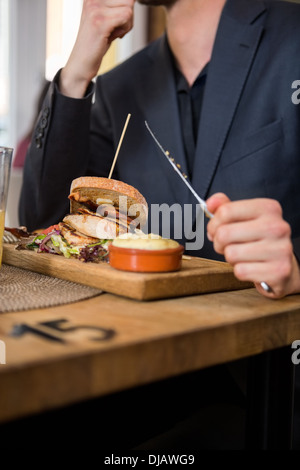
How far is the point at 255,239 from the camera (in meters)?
0.91

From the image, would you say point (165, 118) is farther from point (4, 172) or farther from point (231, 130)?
point (4, 172)

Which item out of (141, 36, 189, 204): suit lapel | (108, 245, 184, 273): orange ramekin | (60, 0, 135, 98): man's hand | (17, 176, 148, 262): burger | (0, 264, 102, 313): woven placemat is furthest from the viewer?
(141, 36, 189, 204): suit lapel

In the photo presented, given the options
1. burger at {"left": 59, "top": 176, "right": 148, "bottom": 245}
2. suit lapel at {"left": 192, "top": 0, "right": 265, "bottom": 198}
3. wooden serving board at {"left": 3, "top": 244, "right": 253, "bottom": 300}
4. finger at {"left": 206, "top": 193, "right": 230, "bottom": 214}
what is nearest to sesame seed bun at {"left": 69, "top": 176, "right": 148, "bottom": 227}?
burger at {"left": 59, "top": 176, "right": 148, "bottom": 245}

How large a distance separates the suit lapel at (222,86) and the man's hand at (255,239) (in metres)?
0.88

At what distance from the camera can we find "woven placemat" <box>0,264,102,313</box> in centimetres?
87

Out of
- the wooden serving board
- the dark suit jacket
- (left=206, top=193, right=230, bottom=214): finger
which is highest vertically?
the dark suit jacket

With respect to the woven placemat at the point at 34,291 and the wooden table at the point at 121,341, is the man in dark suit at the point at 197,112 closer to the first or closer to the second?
the woven placemat at the point at 34,291

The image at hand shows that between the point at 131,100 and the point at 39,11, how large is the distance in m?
3.13

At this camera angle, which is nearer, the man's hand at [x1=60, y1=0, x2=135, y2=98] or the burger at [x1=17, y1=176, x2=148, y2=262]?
the burger at [x1=17, y1=176, x2=148, y2=262]

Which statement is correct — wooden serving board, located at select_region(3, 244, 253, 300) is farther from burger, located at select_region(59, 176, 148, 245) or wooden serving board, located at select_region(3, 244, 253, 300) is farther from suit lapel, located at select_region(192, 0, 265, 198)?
suit lapel, located at select_region(192, 0, 265, 198)

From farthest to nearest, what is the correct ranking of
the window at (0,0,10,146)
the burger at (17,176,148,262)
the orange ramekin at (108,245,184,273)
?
the window at (0,0,10,146)
the burger at (17,176,148,262)
the orange ramekin at (108,245,184,273)

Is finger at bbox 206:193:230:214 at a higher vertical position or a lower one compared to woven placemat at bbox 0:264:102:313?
higher

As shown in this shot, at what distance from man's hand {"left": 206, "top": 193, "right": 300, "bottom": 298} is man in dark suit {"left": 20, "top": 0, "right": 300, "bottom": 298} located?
0.85m
